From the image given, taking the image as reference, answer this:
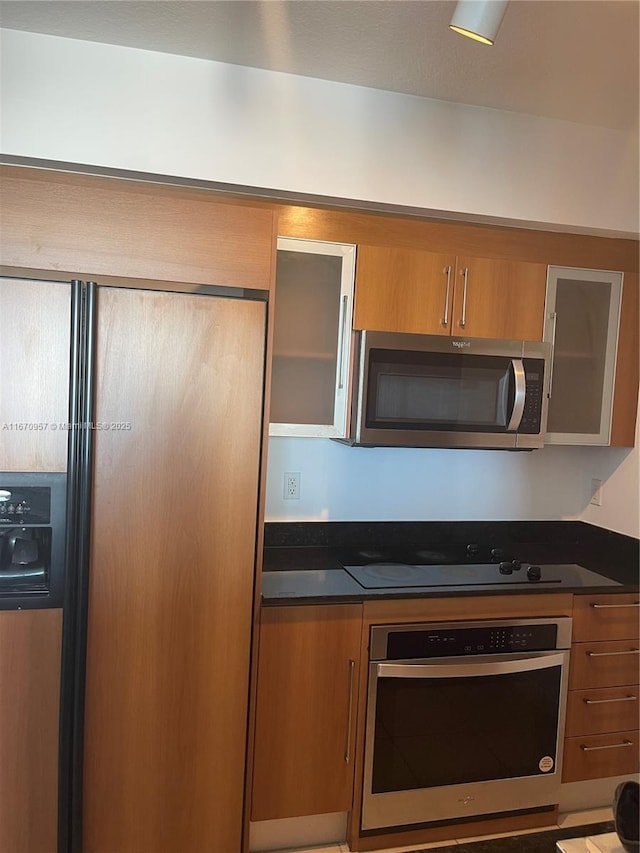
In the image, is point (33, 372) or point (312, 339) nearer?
point (33, 372)

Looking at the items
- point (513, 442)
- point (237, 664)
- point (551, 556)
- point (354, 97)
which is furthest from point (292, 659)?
point (354, 97)

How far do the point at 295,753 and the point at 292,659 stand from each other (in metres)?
0.32

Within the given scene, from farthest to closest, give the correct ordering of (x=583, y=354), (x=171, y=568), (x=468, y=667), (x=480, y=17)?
1. (x=583, y=354)
2. (x=468, y=667)
3. (x=171, y=568)
4. (x=480, y=17)

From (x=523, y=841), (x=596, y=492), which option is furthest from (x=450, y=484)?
(x=523, y=841)

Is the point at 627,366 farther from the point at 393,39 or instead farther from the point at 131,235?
the point at 131,235

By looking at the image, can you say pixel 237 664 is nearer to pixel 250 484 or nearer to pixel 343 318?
pixel 250 484

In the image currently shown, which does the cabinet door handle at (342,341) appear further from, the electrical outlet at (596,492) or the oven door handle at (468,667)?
the electrical outlet at (596,492)

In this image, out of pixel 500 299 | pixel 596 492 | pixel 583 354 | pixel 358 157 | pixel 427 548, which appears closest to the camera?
pixel 358 157

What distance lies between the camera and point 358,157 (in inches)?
91.4

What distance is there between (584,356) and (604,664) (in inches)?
47.8

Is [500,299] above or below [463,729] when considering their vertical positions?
above

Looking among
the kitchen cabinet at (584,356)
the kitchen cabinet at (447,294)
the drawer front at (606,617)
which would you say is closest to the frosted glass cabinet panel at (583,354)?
the kitchen cabinet at (584,356)

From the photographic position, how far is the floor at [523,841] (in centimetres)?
223

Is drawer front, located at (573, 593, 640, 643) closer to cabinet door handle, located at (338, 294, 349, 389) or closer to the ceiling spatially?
cabinet door handle, located at (338, 294, 349, 389)
